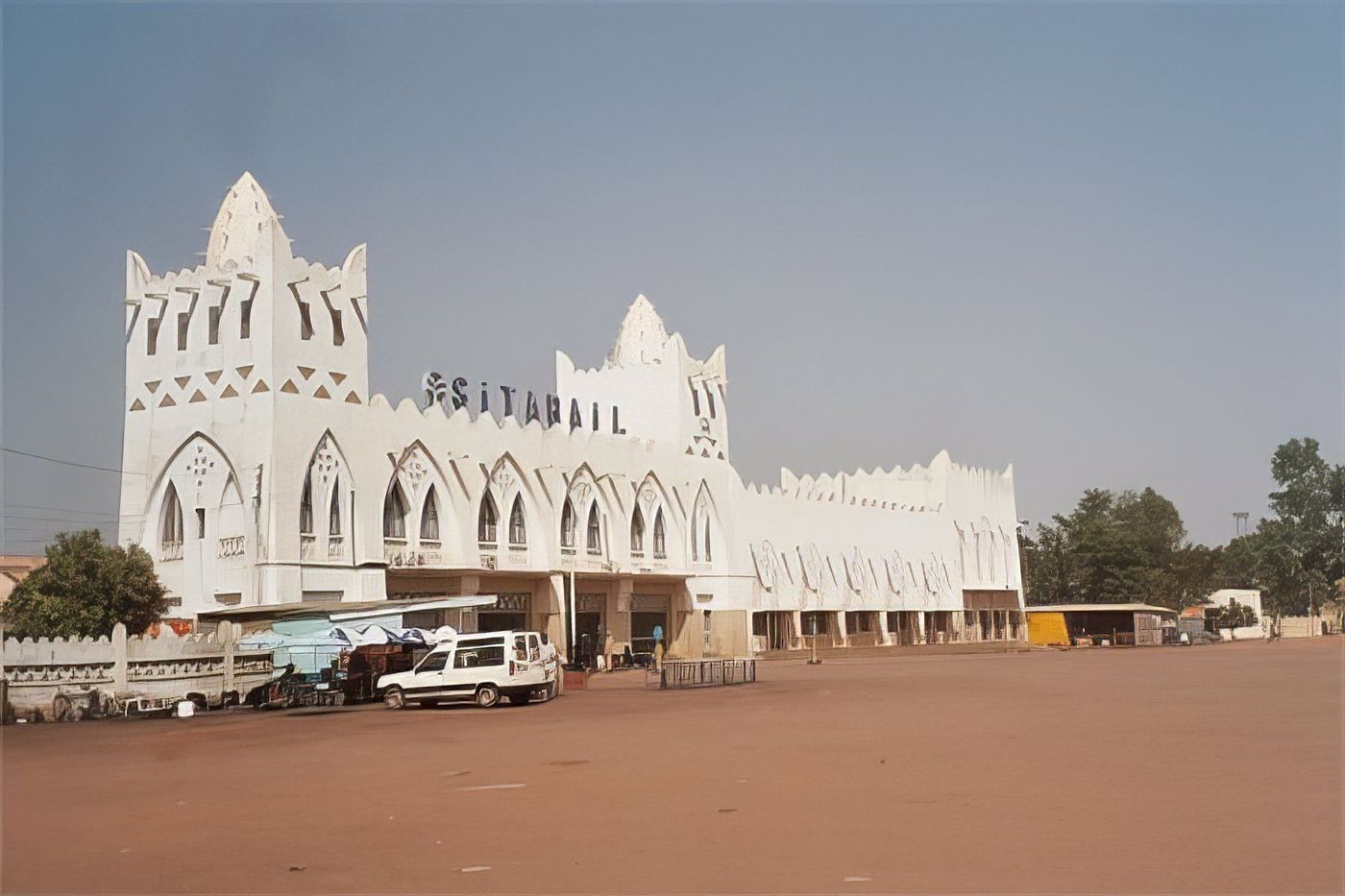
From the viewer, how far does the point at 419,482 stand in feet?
150

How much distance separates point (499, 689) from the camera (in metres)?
28.1

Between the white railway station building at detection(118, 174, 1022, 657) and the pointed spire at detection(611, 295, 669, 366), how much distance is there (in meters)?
0.09

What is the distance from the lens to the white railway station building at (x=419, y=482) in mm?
40969

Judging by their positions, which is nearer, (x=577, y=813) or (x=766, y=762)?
(x=577, y=813)

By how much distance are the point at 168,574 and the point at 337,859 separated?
33915 millimetres

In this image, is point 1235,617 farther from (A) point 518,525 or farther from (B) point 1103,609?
(A) point 518,525

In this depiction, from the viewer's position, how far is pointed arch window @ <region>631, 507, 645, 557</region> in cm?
5747

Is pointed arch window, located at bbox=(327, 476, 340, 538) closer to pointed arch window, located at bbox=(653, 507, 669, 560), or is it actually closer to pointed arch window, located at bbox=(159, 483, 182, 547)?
pointed arch window, located at bbox=(159, 483, 182, 547)

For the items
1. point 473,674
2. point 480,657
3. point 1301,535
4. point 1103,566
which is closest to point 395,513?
point 480,657

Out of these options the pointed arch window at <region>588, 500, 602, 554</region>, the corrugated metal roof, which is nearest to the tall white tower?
the pointed arch window at <region>588, 500, 602, 554</region>

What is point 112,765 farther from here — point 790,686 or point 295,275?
point 295,275

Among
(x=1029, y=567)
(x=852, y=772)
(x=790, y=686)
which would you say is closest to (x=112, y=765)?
(x=852, y=772)

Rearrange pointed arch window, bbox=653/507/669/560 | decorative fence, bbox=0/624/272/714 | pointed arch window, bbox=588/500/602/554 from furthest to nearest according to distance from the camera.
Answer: pointed arch window, bbox=653/507/669/560
pointed arch window, bbox=588/500/602/554
decorative fence, bbox=0/624/272/714

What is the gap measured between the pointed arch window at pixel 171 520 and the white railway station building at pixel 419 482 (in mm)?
60
